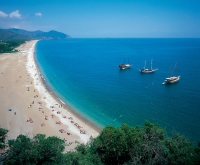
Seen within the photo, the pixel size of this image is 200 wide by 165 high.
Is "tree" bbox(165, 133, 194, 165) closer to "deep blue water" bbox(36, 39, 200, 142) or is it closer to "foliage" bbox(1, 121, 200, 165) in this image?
"foliage" bbox(1, 121, 200, 165)

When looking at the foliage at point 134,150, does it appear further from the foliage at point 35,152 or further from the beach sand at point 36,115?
the beach sand at point 36,115

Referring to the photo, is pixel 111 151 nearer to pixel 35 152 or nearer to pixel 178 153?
pixel 178 153

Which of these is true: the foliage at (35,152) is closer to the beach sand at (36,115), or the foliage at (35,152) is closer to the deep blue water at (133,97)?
the beach sand at (36,115)

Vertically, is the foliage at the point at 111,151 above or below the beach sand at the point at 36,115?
above

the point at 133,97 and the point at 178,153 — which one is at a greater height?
the point at 178,153

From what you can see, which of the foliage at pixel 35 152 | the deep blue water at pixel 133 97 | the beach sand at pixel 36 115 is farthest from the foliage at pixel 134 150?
the deep blue water at pixel 133 97

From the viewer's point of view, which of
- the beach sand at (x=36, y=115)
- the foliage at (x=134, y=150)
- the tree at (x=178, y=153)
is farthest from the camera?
the beach sand at (x=36, y=115)

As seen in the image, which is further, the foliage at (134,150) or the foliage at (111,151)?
the foliage at (134,150)

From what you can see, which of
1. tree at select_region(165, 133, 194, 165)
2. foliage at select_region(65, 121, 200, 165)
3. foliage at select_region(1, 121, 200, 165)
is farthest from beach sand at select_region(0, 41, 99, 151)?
tree at select_region(165, 133, 194, 165)

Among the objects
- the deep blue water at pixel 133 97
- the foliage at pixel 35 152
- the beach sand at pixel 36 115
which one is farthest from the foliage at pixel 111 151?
the deep blue water at pixel 133 97

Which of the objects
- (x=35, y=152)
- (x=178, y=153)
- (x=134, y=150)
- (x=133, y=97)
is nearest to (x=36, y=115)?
(x=35, y=152)

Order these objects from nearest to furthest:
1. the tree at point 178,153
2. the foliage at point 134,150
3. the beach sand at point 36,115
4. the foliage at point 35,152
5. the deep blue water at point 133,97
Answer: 1. the tree at point 178,153
2. the foliage at point 35,152
3. the foliage at point 134,150
4. the beach sand at point 36,115
5. the deep blue water at point 133,97

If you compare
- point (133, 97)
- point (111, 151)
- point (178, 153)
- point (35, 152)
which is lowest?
point (133, 97)
